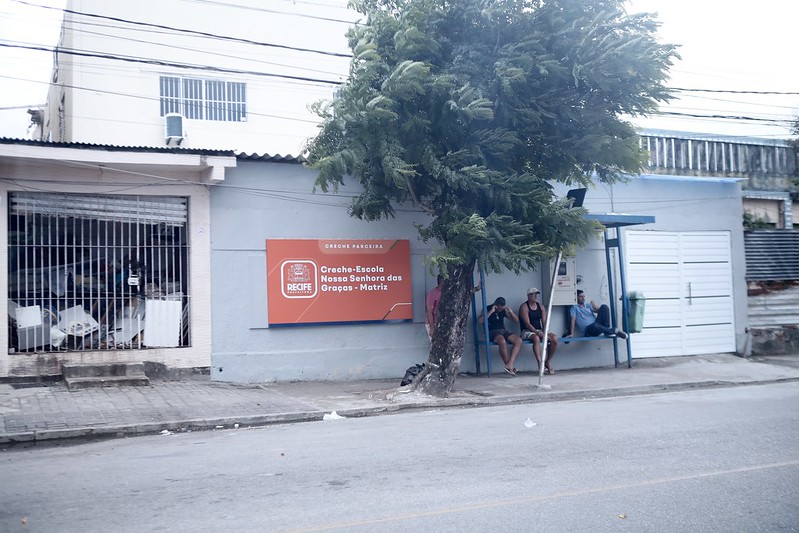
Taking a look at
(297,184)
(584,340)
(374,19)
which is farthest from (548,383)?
(374,19)

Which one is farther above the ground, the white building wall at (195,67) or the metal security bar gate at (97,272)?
the white building wall at (195,67)

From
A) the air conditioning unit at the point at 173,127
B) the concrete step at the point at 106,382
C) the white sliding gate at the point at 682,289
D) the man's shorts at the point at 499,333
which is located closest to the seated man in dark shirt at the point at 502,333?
the man's shorts at the point at 499,333

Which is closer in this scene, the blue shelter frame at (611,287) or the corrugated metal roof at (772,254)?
the blue shelter frame at (611,287)

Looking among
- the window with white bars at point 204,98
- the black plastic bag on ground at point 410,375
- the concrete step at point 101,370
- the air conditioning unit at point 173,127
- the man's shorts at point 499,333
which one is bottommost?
the black plastic bag on ground at point 410,375

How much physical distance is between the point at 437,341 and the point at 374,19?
4.92 meters

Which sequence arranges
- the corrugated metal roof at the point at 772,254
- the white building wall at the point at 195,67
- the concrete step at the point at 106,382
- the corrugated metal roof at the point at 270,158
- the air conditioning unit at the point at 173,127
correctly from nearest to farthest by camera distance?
the concrete step at the point at 106,382, the corrugated metal roof at the point at 270,158, the corrugated metal roof at the point at 772,254, the air conditioning unit at the point at 173,127, the white building wall at the point at 195,67

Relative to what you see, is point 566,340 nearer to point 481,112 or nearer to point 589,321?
point 589,321

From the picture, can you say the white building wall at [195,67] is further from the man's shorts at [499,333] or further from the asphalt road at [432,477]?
the asphalt road at [432,477]

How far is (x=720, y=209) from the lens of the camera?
17.6 meters

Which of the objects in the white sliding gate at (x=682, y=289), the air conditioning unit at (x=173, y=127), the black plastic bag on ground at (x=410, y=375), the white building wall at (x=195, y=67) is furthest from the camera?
the white building wall at (x=195, y=67)

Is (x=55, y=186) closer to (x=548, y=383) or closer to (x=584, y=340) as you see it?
(x=548, y=383)

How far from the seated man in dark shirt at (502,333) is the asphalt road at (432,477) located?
174 inches

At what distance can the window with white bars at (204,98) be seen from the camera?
66.5 ft

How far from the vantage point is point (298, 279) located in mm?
13453
